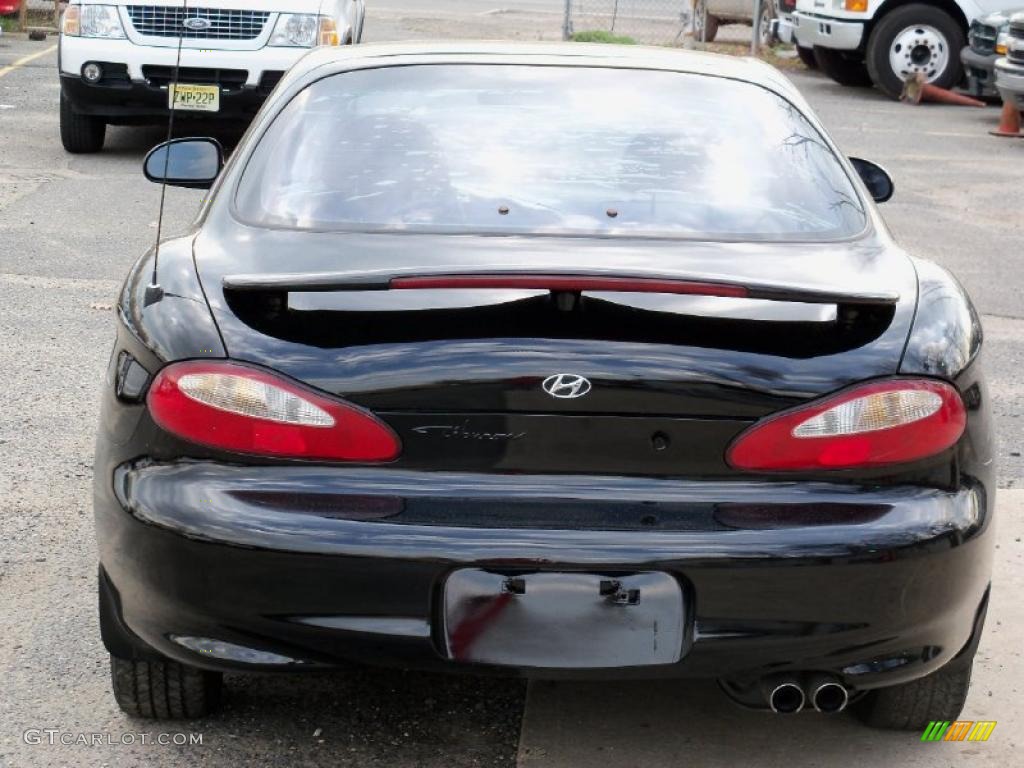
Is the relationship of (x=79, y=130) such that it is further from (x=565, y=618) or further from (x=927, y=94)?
(x=565, y=618)

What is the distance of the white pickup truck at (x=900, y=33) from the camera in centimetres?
1722

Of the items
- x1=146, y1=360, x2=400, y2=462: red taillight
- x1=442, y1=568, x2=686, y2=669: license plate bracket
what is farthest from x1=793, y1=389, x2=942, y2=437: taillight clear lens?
x1=146, y1=360, x2=400, y2=462: red taillight

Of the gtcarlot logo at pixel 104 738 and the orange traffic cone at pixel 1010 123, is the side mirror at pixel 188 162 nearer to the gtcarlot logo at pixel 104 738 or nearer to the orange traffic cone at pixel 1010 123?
the gtcarlot logo at pixel 104 738

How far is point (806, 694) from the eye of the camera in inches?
128

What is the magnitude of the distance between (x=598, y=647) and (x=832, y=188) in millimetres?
1390

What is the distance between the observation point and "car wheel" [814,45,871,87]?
18.8 m

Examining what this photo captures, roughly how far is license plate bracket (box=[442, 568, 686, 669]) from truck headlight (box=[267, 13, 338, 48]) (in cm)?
919

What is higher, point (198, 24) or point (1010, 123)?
point (198, 24)

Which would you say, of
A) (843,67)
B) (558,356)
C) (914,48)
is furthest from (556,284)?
(843,67)

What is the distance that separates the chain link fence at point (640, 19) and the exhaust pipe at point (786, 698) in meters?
19.4

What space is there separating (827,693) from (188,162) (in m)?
2.40

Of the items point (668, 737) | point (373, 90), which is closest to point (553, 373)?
point (668, 737)

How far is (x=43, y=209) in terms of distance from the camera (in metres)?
10.0

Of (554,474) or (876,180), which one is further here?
(876,180)
